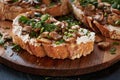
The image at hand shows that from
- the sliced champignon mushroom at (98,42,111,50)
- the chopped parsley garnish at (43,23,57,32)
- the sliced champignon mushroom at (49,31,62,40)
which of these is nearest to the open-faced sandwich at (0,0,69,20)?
the chopped parsley garnish at (43,23,57,32)

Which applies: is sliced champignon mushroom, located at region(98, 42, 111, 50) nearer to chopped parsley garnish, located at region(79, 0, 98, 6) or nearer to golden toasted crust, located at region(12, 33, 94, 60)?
golden toasted crust, located at region(12, 33, 94, 60)

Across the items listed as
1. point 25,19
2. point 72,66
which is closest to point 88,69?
point 72,66

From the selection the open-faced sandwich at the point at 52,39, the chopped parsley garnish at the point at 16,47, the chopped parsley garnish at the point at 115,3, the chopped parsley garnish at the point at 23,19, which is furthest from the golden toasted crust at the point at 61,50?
the chopped parsley garnish at the point at 115,3

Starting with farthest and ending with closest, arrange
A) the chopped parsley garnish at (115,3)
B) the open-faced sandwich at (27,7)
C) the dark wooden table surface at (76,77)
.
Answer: the open-faced sandwich at (27,7) < the chopped parsley garnish at (115,3) < the dark wooden table surface at (76,77)

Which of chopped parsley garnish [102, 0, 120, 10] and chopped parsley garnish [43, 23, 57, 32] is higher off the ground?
chopped parsley garnish [102, 0, 120, 10]

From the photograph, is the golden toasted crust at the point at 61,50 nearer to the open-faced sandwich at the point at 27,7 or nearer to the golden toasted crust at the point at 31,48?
the golden toasted crust at the point at 31,48

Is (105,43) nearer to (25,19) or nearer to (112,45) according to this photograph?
(112,45)
